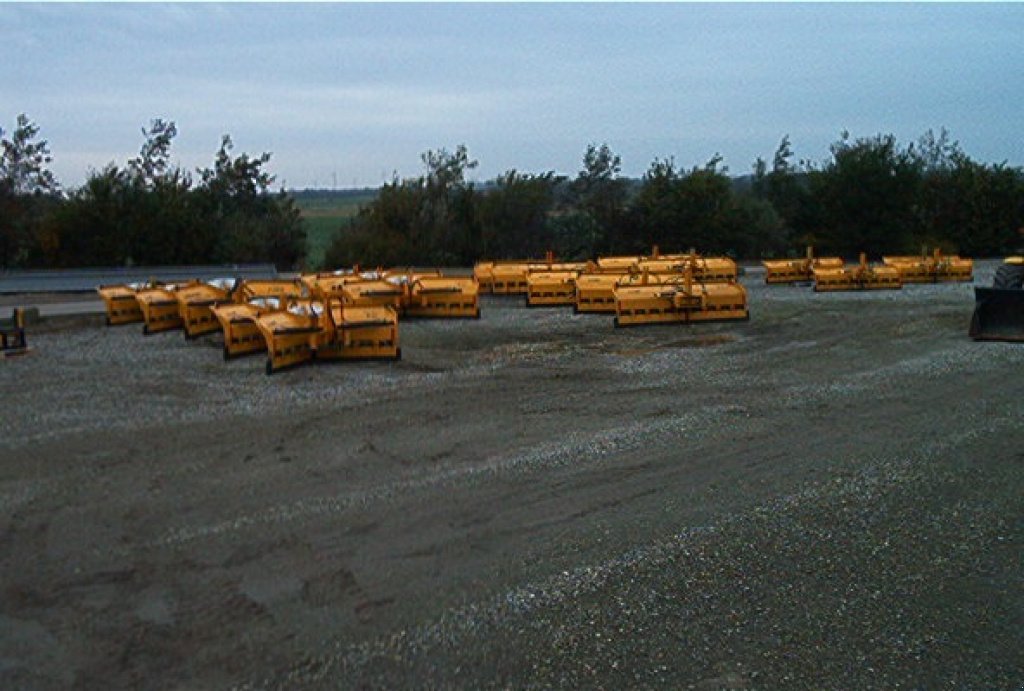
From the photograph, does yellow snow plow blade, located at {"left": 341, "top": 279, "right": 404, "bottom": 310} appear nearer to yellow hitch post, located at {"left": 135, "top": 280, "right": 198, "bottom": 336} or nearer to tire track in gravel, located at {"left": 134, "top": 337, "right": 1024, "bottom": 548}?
yellow hitch post, located at {"left": 135, "top": 280, "right": 198, "bottom": 336}

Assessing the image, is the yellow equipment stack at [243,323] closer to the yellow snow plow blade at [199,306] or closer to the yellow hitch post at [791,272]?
the yellow snow plow blade at [199,306]

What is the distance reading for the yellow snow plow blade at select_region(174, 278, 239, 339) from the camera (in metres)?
18.2

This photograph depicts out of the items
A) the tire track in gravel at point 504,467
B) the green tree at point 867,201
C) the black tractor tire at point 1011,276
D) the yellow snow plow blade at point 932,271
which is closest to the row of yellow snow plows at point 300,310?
the tire track in gravel at point 504,467

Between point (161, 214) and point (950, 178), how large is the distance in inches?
1354

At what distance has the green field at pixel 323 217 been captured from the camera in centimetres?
4225

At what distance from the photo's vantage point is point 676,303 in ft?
62.5

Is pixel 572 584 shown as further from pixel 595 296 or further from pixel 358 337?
pixel 595 296

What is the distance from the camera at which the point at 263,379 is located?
13.7 metres

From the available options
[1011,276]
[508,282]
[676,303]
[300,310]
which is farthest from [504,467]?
[508,282]

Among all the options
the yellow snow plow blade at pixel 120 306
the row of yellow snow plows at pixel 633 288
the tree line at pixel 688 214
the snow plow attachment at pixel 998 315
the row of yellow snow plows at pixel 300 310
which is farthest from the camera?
the tree line at pixel 688 214

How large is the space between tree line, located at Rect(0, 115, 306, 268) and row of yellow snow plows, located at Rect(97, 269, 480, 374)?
591 inches

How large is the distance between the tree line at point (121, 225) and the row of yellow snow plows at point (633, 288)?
1408 centimetres

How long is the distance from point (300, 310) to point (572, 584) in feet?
34.4

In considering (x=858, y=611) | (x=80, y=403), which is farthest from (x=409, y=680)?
(x=80, y=403)
